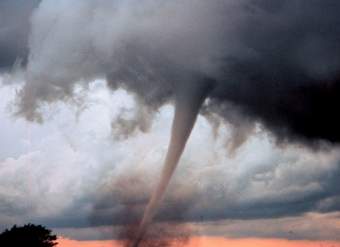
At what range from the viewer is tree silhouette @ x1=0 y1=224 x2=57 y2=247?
150 meters

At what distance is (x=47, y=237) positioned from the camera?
6068 inches

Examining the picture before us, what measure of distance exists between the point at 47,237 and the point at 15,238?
305 inches

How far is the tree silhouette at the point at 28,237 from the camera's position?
150125 millimetres

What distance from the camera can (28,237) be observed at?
494 ft

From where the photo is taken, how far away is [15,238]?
152250 millimetres
